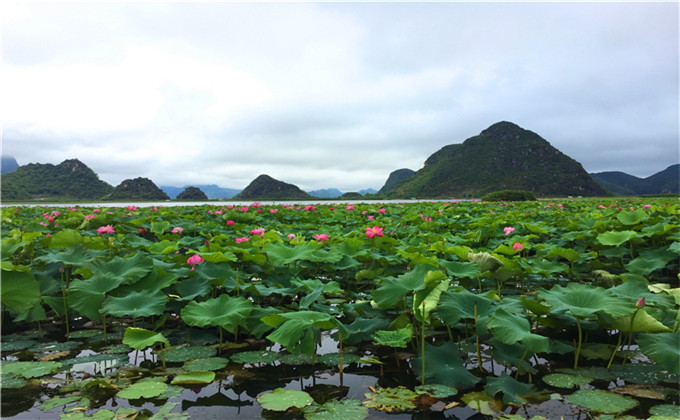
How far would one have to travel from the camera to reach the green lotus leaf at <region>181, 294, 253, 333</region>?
2.23m

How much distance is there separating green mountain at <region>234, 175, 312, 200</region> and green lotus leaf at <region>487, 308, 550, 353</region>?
8960cm

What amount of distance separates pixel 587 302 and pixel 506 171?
8311 centimetres

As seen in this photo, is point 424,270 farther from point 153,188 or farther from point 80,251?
point 153,188

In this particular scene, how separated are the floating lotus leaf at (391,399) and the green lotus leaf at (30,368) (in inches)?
75.8

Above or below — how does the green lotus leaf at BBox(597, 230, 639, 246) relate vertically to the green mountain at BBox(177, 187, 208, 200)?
below

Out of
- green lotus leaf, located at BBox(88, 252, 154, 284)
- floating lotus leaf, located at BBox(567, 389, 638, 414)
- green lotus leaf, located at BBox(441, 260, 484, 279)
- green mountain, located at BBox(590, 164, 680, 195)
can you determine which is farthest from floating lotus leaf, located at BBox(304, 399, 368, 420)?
green mountain, located at BBox(590, 164, 680, 195)

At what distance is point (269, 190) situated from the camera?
93.6 metres

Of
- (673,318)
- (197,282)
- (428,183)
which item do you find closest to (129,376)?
(197,282)

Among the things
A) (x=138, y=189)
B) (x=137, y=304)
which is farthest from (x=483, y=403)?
(x=138, y=189)

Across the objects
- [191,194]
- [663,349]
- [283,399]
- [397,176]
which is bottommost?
[283,399]

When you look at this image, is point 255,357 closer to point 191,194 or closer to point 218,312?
point 218,312

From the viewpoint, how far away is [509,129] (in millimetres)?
89938

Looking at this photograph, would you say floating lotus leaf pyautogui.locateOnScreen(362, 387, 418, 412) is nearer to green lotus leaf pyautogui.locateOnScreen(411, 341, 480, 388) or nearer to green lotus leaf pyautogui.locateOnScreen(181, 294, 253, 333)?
green lotus leaf pyautogui.locateOnScreen(411, 341, 480, 388)

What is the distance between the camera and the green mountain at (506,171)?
72375mm
